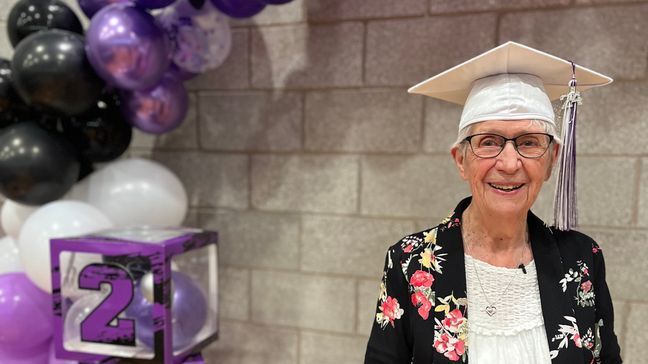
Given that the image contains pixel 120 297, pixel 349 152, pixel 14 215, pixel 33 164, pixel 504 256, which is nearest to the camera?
pixel 504 256

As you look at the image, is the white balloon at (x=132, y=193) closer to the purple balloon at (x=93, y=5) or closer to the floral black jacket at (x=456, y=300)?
the purple balloon at (x=93, y=5)

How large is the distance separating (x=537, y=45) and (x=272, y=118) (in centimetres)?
93

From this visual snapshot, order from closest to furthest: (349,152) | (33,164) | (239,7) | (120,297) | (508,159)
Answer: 1. (508,159)
2. (120,297)
3. (33,164)
4. (239,7)
5. (349,152)

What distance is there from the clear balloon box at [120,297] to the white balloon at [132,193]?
16 cm

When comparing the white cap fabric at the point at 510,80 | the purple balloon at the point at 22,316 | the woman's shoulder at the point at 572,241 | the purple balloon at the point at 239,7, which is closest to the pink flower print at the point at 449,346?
the woman's shoulder at the point at 572,241

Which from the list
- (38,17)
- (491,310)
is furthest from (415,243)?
(38,17)

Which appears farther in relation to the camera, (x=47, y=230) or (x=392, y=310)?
(x=47, y=230)

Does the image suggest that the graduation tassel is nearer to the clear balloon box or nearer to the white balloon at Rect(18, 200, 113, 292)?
the clear balloon box

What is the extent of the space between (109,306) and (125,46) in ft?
2.32

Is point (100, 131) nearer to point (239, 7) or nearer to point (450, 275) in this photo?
point (239, 7)

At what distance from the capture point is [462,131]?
0.96 metres

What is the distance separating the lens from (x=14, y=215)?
1590mm

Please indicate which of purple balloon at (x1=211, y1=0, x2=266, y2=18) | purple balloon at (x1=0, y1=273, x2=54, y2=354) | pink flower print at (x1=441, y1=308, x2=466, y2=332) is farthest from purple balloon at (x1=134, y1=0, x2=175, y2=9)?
pink flower print at (x1=441, y1=308, x2=466, y2=332)

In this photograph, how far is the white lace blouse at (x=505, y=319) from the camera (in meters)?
0.95
